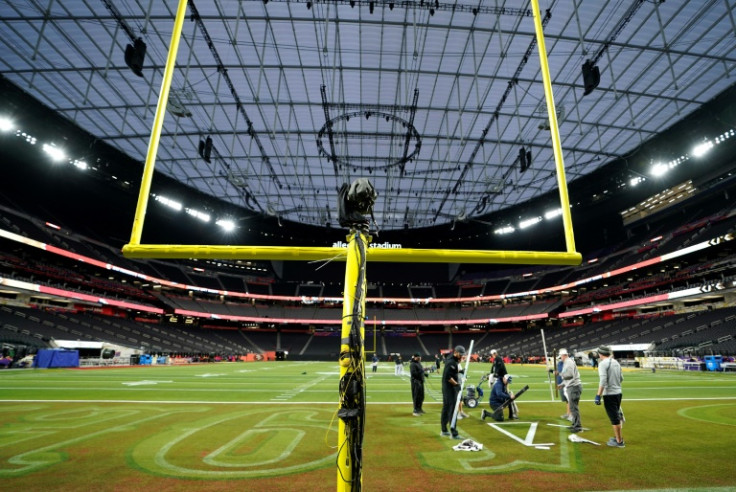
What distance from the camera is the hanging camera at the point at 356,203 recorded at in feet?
9.09

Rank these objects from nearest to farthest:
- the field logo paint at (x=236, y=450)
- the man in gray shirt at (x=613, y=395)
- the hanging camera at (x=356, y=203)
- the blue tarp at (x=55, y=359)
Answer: the hanging camera at (x=356, y=203) → the field logo paint at (x=236, y=450) → the man in gray shirt at (x=613, y=395) → the blue tarp at (x=55, y=359)

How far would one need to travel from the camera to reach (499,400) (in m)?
7.27

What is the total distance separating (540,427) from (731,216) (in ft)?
129

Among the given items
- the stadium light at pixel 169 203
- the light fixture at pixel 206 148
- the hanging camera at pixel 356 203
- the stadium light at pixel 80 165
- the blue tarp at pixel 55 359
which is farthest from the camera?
the stadium light at pixel 169 203

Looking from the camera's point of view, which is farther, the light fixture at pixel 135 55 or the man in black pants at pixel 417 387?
the light fixture at pixel 135 55

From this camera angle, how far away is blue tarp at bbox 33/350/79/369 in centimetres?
2094

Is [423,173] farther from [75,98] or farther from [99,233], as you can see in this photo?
[99,233]

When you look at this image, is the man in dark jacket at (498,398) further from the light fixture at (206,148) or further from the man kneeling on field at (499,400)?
the light fixture at (206,148)

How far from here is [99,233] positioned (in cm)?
4319

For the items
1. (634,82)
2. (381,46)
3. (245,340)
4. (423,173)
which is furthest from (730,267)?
(245,340)

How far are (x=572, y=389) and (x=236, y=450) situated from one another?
5960mm

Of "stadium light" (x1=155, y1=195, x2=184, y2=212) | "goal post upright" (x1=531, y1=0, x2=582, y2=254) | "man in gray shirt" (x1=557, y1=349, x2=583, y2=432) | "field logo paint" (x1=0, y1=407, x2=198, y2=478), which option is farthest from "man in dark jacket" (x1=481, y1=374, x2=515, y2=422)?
"stadium light" (x1=155, y1=195, x2=184, y2=212)

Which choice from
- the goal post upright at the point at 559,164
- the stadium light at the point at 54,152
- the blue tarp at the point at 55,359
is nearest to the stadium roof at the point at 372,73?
the stadium light at the point at 54,152

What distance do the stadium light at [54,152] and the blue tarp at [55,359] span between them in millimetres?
12617
